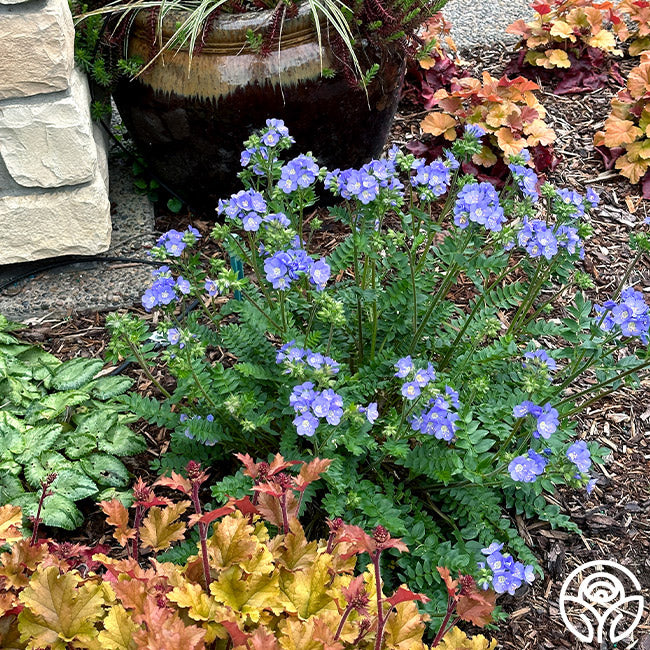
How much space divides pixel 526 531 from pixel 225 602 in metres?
1.18

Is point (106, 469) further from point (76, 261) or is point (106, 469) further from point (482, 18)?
point (482, 18)

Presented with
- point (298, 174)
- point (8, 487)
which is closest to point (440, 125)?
point (298, 174)

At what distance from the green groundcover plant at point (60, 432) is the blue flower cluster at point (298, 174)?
0.95 metres

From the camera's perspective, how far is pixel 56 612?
1496 millimetres

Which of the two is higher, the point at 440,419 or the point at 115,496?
the point at 440,419

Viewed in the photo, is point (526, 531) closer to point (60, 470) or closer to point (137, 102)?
point (60, 470)

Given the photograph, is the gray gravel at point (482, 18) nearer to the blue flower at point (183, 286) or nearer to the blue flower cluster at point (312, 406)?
A: the blue flower at point (183, 286)

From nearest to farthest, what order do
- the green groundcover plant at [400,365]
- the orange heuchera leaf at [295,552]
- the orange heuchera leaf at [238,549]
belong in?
1. the orange heuchera leaf at [238,549]
2. the orange heuchera leaf at [295,552]
3. the green groundcover plant at [400,365]

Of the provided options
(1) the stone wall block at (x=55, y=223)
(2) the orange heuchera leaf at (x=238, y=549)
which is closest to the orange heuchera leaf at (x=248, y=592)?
(2) the orange heuchera leaf at (x=238, y=549)

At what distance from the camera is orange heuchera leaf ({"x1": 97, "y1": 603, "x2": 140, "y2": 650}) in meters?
1.42

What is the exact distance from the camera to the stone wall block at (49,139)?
2762mm

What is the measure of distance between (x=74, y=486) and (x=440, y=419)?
1125mm

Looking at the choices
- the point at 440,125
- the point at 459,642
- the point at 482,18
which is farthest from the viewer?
the point at 482,18

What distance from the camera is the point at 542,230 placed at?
1.96m
